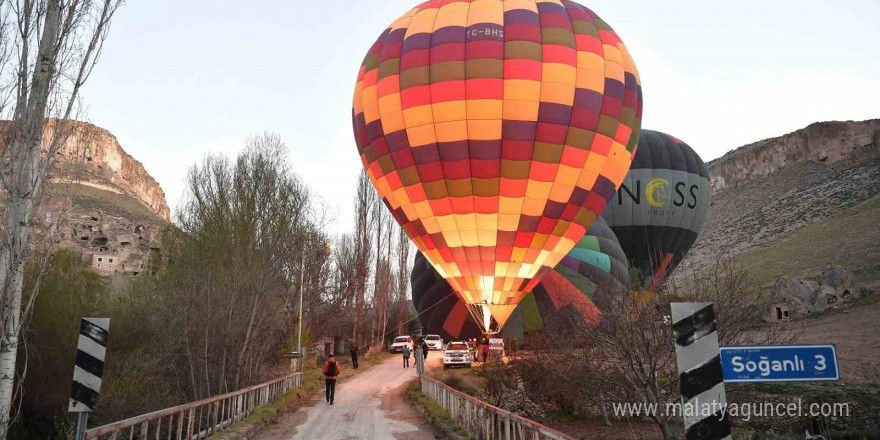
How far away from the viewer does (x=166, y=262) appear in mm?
19828

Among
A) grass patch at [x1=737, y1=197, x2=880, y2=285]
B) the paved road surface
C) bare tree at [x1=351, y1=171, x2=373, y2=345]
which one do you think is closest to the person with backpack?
the paved road surface

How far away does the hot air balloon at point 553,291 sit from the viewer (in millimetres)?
22328

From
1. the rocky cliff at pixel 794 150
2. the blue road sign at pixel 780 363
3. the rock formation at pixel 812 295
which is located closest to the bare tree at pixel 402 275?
the rock formation at pixel 812 295

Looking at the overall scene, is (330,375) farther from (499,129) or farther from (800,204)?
(800,204)

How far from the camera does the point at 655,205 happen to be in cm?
2825

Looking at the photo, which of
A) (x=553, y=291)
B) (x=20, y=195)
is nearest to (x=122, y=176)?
(x=553, y=291)

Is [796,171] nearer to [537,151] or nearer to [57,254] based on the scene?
[537,151]

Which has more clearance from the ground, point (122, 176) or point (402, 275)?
point (122, 176)

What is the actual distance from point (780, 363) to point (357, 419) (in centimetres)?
980

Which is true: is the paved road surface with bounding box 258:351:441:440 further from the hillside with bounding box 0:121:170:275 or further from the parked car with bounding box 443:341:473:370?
the parked car with bounding box 443:341:473:370

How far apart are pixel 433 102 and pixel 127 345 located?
31.6ft

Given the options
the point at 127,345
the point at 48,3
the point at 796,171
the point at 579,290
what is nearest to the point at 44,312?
the point at 127,345

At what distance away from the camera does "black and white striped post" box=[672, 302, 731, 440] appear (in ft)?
9.77

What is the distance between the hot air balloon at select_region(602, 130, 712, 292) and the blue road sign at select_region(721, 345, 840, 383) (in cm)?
2555
